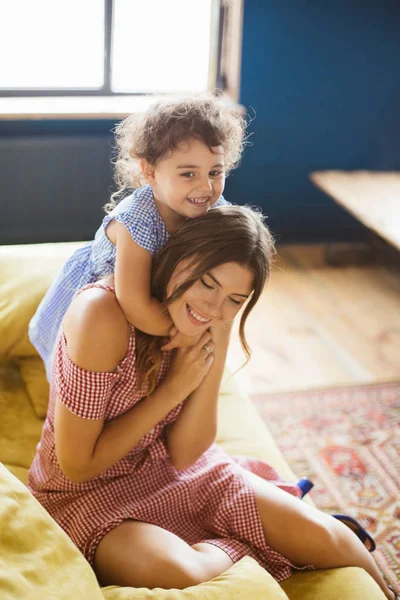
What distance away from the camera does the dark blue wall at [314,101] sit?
375 centimetres

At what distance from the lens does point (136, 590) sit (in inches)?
43.0

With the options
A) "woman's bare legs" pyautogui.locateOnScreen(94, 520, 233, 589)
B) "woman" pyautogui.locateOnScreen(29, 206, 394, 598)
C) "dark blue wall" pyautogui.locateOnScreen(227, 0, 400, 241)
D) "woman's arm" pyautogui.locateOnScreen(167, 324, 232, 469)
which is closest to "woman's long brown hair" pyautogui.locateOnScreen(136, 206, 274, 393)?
"woman" pyautogui.locateOnScreen(29, 206, 394, 598)

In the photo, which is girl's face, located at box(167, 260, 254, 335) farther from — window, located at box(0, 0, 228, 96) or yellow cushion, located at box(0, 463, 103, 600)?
window, located at box(0, 0, 228, 96)

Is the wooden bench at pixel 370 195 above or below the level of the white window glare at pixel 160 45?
below

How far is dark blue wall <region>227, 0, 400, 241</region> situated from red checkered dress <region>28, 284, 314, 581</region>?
2.68 meters

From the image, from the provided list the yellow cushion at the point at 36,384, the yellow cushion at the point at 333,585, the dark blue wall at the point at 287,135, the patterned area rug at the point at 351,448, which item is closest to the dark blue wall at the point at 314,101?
the dark blue wall at the point at 287,135

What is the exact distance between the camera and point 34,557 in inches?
37.2

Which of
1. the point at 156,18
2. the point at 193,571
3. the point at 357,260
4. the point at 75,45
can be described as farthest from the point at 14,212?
the point at 193,571

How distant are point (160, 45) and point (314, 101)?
91 cm

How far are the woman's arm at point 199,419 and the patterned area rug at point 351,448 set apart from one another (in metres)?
0.79

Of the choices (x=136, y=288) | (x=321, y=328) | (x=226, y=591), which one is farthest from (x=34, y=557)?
(x=321, y=328)

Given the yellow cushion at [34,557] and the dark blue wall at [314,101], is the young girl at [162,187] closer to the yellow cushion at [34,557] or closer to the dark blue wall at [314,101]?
the yellow cushion at [34,557]

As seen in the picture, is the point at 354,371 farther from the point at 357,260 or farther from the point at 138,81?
the point at 138,81

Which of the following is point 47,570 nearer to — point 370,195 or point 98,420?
point 98,420
